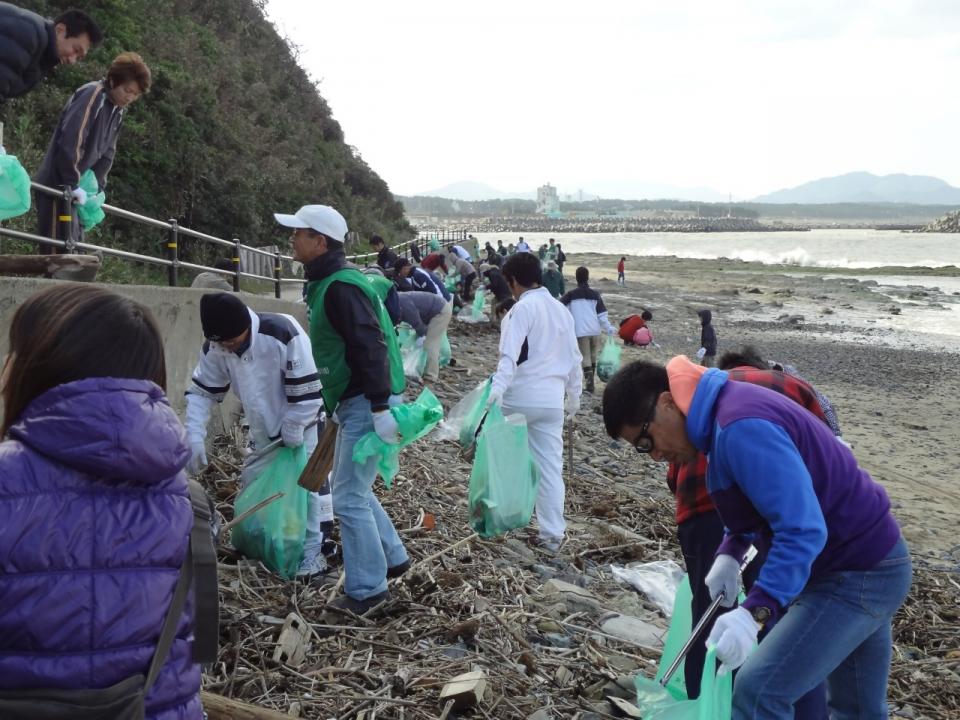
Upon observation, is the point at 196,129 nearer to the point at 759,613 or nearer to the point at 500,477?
the point at 500,477

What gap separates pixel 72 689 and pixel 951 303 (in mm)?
38036

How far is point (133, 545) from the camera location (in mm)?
1684

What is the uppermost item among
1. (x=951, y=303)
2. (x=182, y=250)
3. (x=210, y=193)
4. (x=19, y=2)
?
(x=19, y=2)

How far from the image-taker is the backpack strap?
1771 millimetres

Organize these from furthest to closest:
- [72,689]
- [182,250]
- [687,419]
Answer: [182,250], [687,419], [72,689]

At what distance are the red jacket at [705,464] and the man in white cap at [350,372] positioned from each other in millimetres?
1344

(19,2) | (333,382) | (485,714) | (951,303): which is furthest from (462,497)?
(951,303)

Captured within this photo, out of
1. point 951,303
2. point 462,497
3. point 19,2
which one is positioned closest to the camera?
point 462,497

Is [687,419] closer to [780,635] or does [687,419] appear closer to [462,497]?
[780,635]

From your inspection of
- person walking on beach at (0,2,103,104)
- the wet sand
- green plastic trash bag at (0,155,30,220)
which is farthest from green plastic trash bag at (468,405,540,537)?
person walking on beach at (0,2,103,104)

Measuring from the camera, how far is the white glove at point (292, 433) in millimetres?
4352

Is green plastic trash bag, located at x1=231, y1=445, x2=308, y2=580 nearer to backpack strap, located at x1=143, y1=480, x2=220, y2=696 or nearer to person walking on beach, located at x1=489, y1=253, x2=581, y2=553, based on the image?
person walking on beach, located at x1=489, y1=253, x2=581, y2=553

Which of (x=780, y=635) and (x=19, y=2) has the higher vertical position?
→ (x=19, y=2)

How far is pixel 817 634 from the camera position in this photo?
8.93 feet
